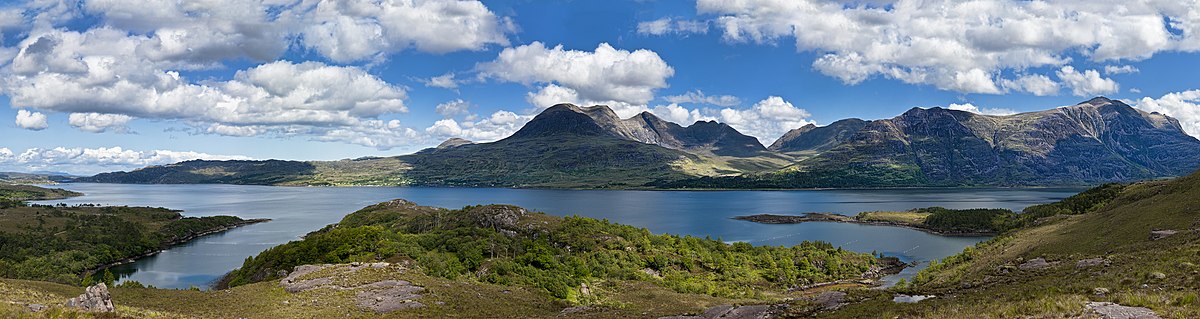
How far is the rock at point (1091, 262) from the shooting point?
44019 millimetres

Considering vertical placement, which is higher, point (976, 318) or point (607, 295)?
point (976, 318)

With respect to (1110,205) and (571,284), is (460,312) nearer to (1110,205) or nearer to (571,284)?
(571,284)

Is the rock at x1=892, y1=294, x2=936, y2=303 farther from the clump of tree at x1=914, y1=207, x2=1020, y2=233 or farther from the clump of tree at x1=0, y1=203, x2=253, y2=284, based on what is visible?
the clump of tree at x1=914, y1=207, x2=1020, y2=233

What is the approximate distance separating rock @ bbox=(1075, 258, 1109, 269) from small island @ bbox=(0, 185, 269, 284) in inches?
4879

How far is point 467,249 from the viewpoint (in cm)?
8038

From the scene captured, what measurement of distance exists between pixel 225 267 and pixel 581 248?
8468 centimetres

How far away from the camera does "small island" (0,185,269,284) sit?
11881 cm

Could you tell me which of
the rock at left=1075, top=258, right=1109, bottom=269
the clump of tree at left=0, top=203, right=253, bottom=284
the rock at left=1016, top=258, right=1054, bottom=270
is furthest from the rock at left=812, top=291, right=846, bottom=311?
the clump of tree at left=0, top=203, right=253, bottom=284

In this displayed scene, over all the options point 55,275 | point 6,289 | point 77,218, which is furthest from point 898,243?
point 77,218

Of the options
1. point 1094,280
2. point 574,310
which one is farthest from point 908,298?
point 574,310

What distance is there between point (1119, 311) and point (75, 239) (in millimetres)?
192653

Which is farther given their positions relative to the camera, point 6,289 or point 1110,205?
point 1110,205

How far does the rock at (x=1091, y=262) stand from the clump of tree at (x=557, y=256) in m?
34.5

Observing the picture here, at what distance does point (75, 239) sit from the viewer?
147m
